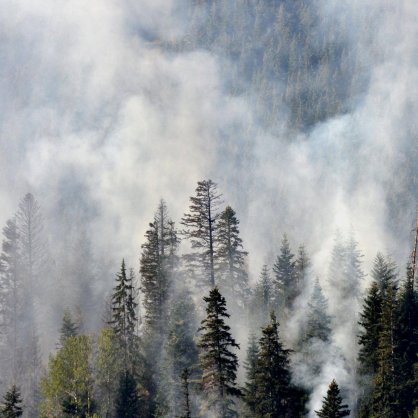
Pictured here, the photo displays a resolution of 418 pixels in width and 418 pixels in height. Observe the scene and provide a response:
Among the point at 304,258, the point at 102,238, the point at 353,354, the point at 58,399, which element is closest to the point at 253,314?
the point at 304,258

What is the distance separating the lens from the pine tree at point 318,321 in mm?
52844

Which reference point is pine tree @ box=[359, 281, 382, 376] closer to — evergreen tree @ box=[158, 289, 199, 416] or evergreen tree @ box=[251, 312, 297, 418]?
evergreen tree @ box=[251, 312, 297, 418]

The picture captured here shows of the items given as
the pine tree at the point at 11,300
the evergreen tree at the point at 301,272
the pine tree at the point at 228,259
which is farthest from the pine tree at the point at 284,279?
the pine tree at the point at 11,300

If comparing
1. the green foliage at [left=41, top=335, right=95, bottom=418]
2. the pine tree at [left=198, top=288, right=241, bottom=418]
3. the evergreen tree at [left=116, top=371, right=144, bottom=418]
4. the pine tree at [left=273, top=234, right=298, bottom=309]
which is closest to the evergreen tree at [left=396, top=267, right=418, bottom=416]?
the pine tree at [left=198, top=288, right=241, bottom=418]

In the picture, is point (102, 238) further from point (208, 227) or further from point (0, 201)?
point (208, 227)

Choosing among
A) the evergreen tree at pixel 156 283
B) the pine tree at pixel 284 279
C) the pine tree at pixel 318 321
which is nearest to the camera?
the pine tree at pixel 318 321

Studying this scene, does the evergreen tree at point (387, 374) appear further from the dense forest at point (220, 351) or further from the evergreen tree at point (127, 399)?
the evergreen tree at point (127, 399)

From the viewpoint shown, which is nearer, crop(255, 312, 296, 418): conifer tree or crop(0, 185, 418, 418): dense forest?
crop(255, 312, 296, 418): conifer tree

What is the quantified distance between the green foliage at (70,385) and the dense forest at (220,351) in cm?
8

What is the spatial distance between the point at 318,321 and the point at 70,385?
21859 mm

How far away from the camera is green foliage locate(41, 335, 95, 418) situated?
49.6 m

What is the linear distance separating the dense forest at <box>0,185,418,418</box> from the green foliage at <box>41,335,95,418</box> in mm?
84

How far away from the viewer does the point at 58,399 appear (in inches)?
1967

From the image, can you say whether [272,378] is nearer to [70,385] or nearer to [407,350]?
[407,350]
